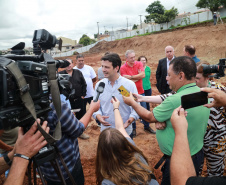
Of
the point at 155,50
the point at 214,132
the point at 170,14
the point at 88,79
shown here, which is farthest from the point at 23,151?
the point at 170,14

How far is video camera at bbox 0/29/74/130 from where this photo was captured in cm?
101

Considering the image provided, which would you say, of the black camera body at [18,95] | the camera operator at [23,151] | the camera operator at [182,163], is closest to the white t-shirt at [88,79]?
the black camera body at [18,95]

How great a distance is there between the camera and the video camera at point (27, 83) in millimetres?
1009

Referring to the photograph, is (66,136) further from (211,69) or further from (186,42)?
(186,42)

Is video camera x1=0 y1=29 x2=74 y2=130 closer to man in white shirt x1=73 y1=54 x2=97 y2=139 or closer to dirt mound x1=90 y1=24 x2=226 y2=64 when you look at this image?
man in white shirt x1=73 y1=54 x2=97 y2=139

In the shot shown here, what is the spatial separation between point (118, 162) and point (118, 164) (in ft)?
0.05

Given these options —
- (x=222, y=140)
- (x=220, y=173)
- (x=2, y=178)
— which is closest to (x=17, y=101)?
(x=222, y=140)

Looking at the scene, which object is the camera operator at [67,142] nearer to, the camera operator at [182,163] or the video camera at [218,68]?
the camera operator at [182,163]

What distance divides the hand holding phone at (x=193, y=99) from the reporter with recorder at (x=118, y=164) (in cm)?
56

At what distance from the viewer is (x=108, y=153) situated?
132 centimetres

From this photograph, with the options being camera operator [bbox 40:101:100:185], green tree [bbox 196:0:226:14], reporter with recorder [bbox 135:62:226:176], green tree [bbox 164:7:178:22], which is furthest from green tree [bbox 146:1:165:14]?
camera operator [bbox 40:101:100:185]

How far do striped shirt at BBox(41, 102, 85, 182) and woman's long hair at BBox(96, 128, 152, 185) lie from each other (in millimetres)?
465

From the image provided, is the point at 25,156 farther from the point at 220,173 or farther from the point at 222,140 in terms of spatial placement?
the point at 220,173

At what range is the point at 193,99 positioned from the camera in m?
1.43
